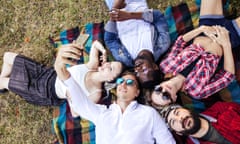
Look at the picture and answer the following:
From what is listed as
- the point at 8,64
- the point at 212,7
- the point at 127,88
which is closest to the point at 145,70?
the point at 127,88

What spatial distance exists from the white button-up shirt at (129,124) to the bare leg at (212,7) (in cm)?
113

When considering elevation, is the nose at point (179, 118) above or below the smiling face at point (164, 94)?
below

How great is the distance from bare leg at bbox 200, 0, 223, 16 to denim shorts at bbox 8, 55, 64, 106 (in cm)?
167

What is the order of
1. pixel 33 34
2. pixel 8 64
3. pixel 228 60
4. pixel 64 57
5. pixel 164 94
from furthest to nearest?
pixel 33 34, pixel 8 64, pixel 228 60, pixel 164 94, pixel 64 57

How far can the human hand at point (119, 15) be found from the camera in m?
3.76

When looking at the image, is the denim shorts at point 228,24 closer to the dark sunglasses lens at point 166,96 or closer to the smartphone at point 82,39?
the dark sunglasses lens at point 166,96

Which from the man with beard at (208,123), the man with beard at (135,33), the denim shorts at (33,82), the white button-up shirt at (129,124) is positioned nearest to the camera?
the man with beard at (208,123)

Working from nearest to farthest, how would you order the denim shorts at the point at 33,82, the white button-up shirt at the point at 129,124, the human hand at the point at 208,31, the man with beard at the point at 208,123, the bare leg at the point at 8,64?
the man with beard at the point at 208,123
the white button-up shirt at the point at 129,124
the human hand at the point at 208,31
the denim shorts at the point at 33,82
the bare leg at the point at 8,64

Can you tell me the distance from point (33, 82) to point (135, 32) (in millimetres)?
1192

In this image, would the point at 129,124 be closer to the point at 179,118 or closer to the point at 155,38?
the point at 179,118

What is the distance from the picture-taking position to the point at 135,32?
3.92m

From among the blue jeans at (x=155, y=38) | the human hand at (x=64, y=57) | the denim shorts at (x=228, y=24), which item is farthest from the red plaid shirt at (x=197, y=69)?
the human hand at (x=64, y=57)

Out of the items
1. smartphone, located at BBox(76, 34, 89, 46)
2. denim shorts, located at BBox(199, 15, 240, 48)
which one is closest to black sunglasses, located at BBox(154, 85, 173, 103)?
denim shorts, located at BBox(199, 15, 240, 48)

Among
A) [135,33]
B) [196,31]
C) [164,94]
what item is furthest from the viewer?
[135,33]
